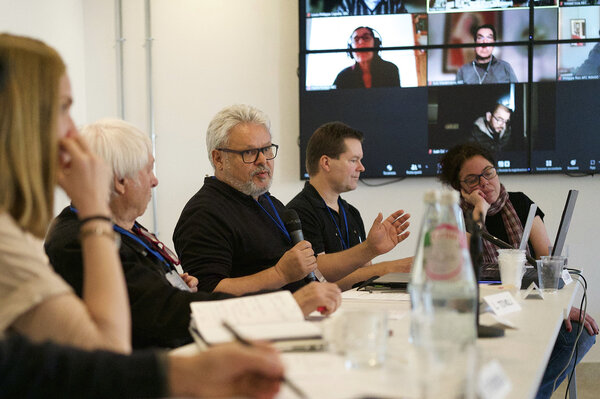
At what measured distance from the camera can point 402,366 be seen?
1203 mm

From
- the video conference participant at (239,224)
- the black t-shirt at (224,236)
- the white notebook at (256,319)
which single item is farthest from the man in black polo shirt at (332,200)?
the white notebook at (256,319)

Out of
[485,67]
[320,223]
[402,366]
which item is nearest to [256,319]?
[402,366]

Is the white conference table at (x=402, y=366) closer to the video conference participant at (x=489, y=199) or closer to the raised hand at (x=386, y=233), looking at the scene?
the raised hand at (x=386, y=233)

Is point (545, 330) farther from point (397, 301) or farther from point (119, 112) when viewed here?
point (119, 112)

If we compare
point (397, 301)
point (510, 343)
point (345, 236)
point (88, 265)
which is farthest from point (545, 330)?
point (345, 236)

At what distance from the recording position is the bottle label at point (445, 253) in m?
1.37

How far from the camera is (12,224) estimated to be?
111 centimetres

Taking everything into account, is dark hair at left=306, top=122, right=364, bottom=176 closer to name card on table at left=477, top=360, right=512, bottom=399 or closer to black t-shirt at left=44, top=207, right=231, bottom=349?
black t-shirt at left=44, top=207, right=231, bottom=349

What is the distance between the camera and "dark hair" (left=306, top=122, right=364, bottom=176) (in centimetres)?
357

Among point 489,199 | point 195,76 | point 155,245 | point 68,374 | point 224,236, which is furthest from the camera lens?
point 195,76

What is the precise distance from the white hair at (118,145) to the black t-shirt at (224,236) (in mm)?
630

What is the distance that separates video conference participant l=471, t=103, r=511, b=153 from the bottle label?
2.93m

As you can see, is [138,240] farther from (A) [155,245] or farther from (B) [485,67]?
(B) [485,67]

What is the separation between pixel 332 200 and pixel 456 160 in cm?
69
